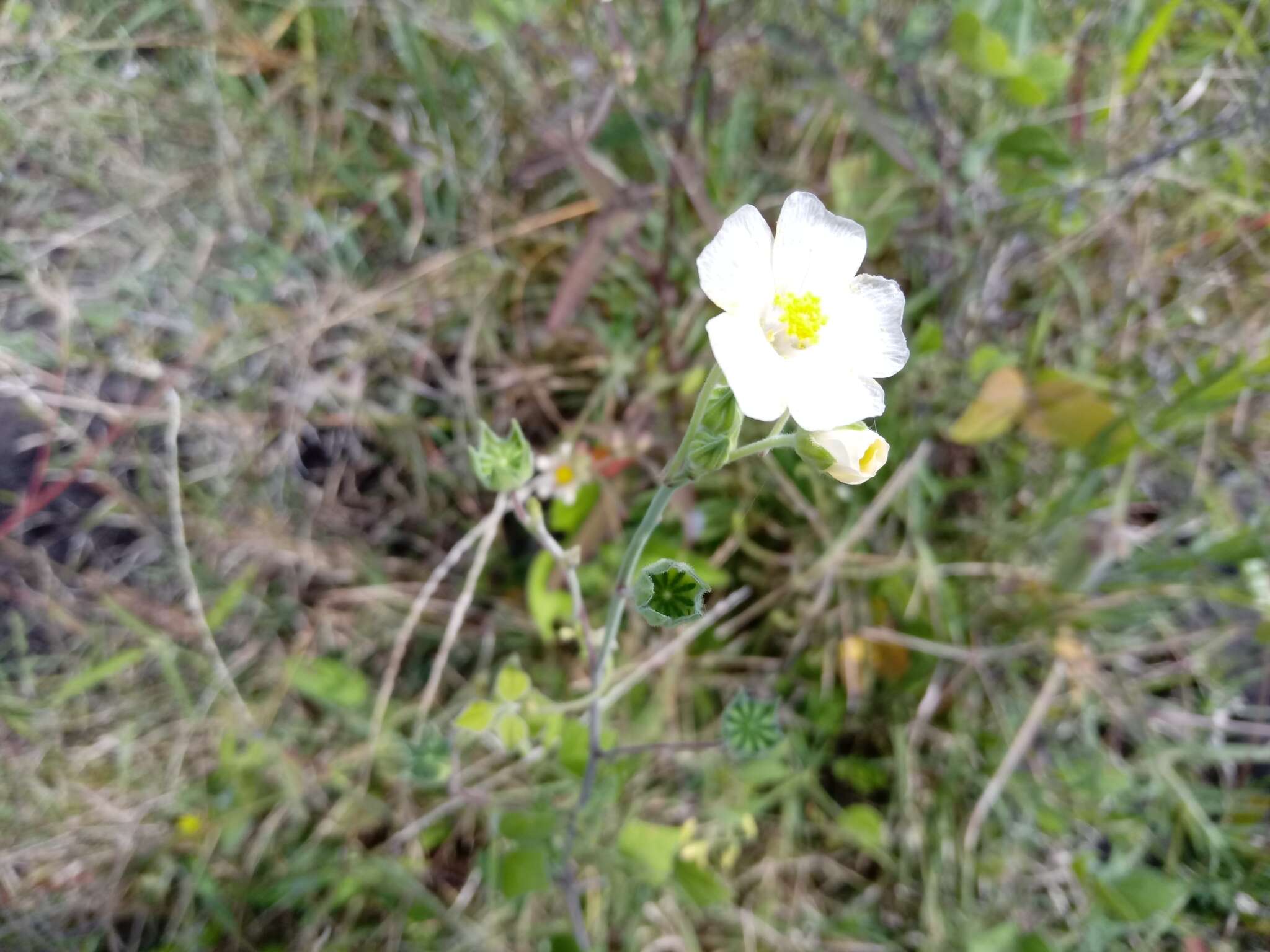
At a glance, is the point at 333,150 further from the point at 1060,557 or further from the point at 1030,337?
the point at 1060,557

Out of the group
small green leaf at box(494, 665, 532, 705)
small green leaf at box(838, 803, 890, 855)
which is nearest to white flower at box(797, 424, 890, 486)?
small green leaf at box(494, 665, 532, 705)

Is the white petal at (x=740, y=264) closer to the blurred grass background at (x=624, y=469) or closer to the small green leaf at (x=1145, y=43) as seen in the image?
the blurred grass background at (x=624, y=469)

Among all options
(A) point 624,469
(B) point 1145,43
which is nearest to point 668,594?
(A) point 624,469

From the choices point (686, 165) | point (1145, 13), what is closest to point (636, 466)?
point (686, 165)

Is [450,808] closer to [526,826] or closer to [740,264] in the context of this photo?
[526,826]

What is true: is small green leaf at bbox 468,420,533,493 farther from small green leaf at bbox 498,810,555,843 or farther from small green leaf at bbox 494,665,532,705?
small green leaf at bbox 498,810,555,843

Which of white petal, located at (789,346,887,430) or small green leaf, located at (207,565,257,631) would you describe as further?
small green leaf, located at (207,565,257,631)
